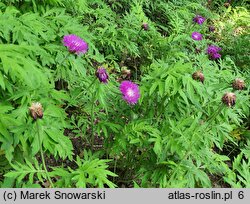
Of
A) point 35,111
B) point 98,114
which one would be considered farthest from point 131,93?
point 35,111

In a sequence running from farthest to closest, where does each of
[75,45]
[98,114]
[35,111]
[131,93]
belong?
[98,114]
[131,93]
[75,45]
[35,111]

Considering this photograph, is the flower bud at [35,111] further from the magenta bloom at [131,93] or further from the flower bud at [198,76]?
the flower bud at [198,76]

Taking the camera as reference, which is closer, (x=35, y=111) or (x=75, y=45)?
(x=35, y=111)

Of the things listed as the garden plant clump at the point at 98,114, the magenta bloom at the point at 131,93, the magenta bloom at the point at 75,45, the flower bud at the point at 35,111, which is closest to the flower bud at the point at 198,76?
the garden plant clump at the point at 98,114

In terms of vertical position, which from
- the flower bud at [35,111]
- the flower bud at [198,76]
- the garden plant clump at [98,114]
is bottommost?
the garden plant clump at [98,114]

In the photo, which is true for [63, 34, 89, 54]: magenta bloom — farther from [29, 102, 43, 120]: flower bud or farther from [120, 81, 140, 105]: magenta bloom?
[29, 102, 43, 120]: flower bud

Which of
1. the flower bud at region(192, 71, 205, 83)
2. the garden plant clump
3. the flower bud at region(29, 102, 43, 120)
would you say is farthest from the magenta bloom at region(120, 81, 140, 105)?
the flower bud at region(29, 102, 43, 120)

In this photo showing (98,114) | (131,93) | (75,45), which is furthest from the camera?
(98,114)

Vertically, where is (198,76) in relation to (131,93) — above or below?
above

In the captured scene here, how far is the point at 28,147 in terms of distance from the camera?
8.95ft

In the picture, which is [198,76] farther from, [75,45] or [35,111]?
[35,111]

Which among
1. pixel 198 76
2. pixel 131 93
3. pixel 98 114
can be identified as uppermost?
pixel 198 76

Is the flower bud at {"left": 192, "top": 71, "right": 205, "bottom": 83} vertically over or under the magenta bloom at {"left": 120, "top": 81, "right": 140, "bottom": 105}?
over
